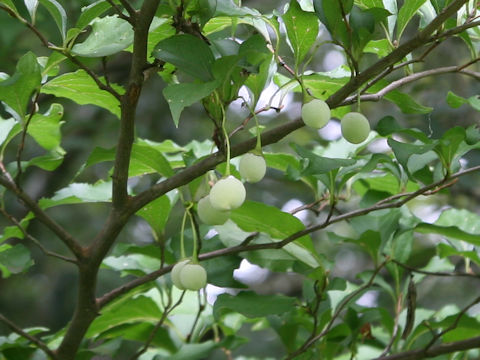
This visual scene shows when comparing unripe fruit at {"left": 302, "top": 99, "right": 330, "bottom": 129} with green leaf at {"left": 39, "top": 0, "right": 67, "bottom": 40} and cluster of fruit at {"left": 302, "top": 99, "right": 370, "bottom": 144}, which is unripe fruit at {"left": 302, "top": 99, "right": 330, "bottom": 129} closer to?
cluster of fruit at {"left": 302, "top": 99, "right": 370, "bottom": 144}

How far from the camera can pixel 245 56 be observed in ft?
2.35

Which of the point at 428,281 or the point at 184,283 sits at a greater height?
the point at 184,283

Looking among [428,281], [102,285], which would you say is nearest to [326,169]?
[102,285]

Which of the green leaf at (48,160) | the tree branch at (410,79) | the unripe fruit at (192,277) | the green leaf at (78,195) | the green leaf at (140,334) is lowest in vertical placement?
the green leaf at (140,334)

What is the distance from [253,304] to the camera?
0.99 meters

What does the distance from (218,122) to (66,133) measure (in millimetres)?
1956

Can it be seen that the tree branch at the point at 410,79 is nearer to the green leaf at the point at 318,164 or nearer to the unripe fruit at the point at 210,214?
the green leaf at the point at 318,164

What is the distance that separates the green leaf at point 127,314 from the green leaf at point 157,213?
122 millimetres

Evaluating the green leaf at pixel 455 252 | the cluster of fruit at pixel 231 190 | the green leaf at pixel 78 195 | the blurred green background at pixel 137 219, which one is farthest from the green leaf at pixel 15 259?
the blurred green background at pixel 137 219

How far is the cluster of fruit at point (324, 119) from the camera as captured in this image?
0.73m

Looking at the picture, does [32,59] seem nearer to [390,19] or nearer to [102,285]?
[390,19]

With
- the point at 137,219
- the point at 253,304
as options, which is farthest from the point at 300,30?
the point at 137,219

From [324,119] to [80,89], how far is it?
33 cm

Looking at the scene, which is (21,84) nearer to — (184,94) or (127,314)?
(184,94)
